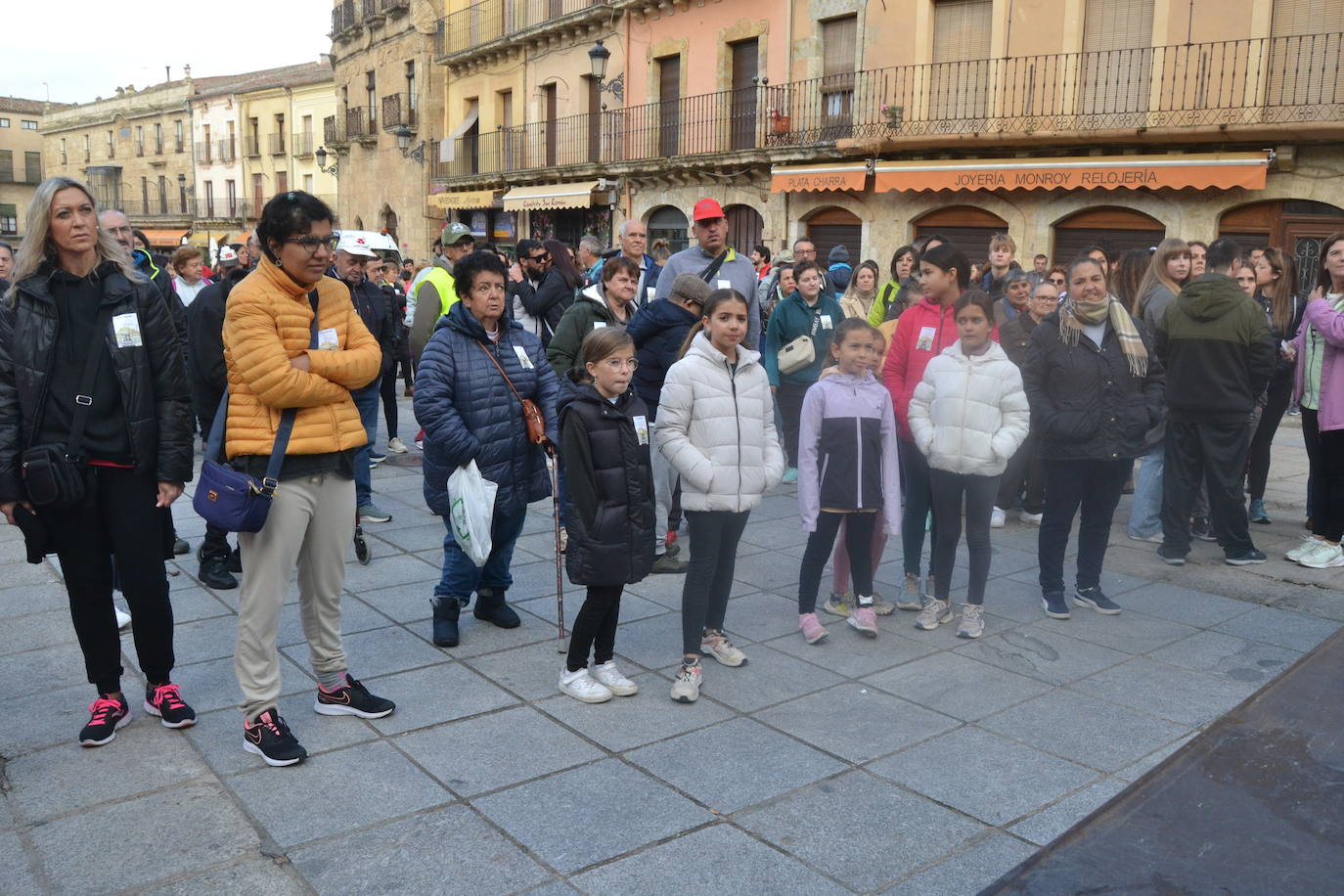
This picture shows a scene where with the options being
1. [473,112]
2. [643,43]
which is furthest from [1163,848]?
[473,112]

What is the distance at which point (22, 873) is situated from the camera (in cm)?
300

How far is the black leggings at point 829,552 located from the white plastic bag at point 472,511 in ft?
4.90

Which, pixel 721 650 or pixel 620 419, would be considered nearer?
pixel 620 419

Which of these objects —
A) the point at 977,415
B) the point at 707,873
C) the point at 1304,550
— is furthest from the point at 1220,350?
the point at 707,873

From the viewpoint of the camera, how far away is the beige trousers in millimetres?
3660

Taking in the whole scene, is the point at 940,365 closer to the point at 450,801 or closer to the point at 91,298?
the point at 450,801

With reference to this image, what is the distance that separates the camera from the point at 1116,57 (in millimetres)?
15953

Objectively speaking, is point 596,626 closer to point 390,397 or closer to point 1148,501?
point 1148,501

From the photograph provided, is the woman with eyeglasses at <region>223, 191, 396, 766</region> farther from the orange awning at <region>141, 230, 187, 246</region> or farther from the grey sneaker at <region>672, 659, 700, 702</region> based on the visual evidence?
the orange awning at <region>141, 230, 187, 246</region>

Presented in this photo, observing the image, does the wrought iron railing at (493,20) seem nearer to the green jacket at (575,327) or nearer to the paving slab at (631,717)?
the green jacket at (575,327)

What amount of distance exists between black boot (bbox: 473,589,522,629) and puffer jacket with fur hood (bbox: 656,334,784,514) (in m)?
1.19

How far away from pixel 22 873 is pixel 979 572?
396cm

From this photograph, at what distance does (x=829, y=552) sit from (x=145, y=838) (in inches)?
120

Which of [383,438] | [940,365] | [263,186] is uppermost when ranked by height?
[263,186]
